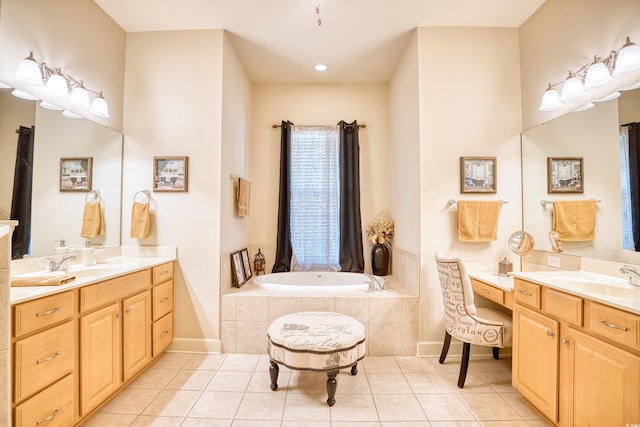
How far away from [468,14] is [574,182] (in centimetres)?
158

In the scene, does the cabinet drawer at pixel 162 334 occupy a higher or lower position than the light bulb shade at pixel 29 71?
lower

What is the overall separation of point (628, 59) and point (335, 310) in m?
2.59

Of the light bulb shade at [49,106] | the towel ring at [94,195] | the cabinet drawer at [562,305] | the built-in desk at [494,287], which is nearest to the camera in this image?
the cabinet drawer at [562,305]

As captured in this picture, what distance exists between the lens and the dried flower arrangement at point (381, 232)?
332cm

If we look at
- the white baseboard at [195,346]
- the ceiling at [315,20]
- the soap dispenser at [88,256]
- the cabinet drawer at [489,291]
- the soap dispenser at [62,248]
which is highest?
the ceiling at [315,20]

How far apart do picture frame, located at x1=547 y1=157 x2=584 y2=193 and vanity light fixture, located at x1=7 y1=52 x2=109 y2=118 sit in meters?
3.60

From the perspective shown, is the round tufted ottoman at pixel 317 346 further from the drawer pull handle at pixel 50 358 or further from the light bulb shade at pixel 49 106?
the light bulb shade at pixel 49 106

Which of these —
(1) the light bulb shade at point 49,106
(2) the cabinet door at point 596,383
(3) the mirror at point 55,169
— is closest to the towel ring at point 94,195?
(3) the mirror at point 55,169

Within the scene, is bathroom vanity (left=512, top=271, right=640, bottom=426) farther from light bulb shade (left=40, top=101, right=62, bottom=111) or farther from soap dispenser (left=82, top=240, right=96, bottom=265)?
light bulb shade (left=40, top=101, right=62, bottom=111)

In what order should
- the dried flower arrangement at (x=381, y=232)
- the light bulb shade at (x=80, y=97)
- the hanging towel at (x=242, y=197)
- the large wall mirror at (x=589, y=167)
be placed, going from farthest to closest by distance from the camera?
the dried flower arrangement at (x=381, y=232)
the hanging towel at (x=242, y=197)
the light bulb shade at (x=80, y=97)
the large wall mirror at (x=589, y=167)

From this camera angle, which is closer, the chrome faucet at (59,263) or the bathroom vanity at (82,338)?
the bathroom vanity at (82,338)

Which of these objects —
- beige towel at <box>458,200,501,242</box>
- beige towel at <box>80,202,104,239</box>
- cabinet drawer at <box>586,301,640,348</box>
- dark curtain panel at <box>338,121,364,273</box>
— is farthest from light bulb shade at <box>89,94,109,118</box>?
cabinet drawer at <box>586,301,640,348</box>

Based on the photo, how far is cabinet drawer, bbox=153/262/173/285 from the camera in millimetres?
2271

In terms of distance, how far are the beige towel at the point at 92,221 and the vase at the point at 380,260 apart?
2612 mm
